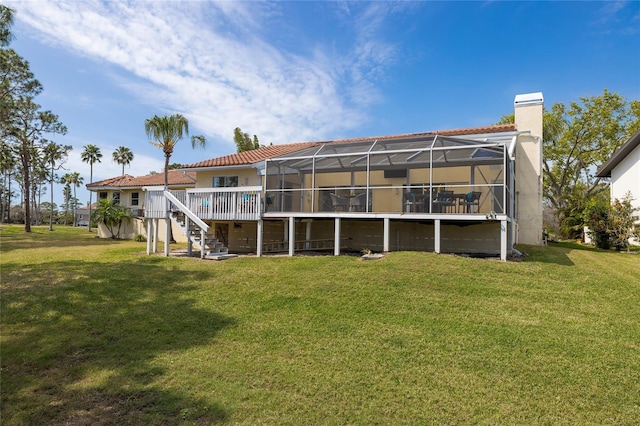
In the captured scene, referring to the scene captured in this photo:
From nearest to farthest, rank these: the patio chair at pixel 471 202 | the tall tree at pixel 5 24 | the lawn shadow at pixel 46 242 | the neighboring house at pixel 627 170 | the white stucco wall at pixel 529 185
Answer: the patio chair at pixel 471 202 → the tall tree at pixel 5 24 → the white stucco wall at pixel 529 185 → the lawn shadow at pixel 46 242 → the neighboring house at pixel 627 170

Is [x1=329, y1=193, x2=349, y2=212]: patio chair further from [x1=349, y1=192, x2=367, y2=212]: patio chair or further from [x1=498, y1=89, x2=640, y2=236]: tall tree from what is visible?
[x1=498, y1=89, x2=640, y2=236]: tall tree

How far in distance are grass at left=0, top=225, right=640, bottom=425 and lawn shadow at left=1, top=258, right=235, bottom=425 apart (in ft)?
0.09

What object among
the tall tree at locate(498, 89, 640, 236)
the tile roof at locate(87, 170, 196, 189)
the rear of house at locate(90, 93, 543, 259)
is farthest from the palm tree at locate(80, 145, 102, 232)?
the tall tree at locate(498, 89, 640, 236)

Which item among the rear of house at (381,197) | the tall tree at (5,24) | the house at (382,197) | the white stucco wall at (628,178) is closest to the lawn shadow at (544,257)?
the house at (382,197)

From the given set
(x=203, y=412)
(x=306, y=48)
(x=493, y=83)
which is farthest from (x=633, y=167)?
(x=203, y=412)

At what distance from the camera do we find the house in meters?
12.7

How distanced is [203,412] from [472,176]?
12.8m

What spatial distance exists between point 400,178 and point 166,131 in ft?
46.2

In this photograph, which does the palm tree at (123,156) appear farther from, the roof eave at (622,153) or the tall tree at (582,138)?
the roof eave at (622,153)

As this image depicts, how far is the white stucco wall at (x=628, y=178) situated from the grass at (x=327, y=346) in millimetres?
12519

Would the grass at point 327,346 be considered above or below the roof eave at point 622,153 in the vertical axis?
below

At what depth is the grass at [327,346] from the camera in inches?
169

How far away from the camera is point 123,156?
50281 millimetres

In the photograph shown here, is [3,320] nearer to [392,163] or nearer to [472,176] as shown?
[392,163]
